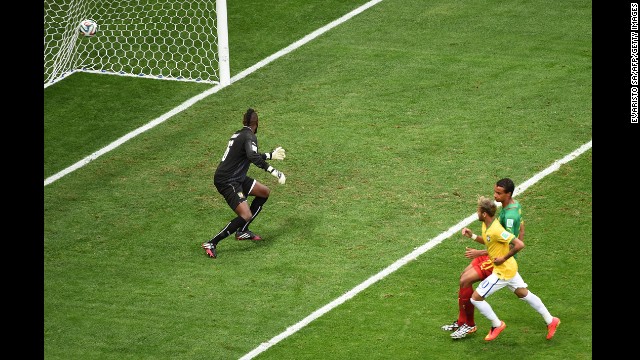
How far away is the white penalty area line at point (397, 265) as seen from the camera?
15.4 meters

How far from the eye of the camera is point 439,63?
23.0 metres

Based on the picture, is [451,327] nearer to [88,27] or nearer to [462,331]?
[462,331]

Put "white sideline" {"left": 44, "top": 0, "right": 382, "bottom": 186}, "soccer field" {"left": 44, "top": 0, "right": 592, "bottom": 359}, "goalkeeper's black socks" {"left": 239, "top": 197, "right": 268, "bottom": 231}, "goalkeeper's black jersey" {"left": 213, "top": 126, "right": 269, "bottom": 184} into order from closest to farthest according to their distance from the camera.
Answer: "soccer field" {"left": 44, "top": 0, "right": 592, "bottom": 359}, "goalkeeper's black jersey" {"left": 213, "top": 126, "right": 269, "bottom": 184}, "goalkeeper's black socks" {"left": 239, "top": 197, "right": 268, "bottom": 231}, "white sideline" {"left": 44, "top": 0, "right": 382, "bottom": 186}

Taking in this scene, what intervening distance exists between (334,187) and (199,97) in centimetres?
450

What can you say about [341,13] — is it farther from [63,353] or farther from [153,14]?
[63,353]

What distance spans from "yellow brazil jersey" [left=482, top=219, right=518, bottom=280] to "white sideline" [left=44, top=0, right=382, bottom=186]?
28.5ft

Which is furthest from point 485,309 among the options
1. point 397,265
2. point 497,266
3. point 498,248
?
point 397,265

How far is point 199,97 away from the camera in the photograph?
22.8m

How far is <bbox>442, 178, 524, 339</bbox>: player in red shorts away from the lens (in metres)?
14.8

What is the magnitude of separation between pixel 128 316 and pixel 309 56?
910cm

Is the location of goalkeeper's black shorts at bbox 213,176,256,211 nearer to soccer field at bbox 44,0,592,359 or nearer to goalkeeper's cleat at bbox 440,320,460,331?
soccer field at bbox 44,0,592,359

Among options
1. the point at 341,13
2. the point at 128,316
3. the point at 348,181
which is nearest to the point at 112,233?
the point at 128,316

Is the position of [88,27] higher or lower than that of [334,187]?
higher

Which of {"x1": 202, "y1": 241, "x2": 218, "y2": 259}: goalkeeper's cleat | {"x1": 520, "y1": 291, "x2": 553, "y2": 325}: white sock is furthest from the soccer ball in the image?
{"x1": 520, "y1": 291, "x2": 553, "y2": 325}: white sock
